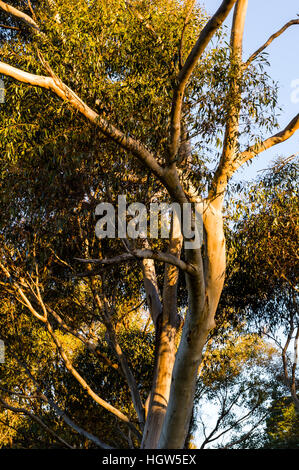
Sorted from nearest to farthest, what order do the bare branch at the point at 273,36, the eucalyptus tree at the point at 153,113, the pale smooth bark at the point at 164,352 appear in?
the eucalyptus tree at the point at 153,113
the bare branch at the point at 273,36
the pale smooth bark at the point at 164,352

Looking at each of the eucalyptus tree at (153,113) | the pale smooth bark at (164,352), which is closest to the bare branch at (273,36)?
the eucalyptus tree at (153,113)

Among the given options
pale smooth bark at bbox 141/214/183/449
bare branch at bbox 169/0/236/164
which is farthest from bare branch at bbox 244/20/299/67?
pale smooth bark at bbox 141/214/183/449

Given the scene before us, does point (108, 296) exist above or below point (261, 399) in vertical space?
above

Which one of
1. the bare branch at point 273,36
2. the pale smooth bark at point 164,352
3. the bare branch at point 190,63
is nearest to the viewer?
the bare branch at point 190,63

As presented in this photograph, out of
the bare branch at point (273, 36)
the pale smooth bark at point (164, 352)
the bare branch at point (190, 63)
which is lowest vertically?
the pale smooth bark at point (164, 352)

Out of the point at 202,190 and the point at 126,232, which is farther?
the point at 126,232

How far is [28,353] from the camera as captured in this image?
45.7 ft

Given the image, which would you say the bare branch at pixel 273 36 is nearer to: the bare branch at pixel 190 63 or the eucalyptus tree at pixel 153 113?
the eucalyptus tree at pixel 153 113

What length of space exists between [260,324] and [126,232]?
5.13 metres

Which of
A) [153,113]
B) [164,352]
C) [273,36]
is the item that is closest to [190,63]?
[153,113]

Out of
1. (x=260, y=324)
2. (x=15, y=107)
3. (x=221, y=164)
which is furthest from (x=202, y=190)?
(x=260, y=324)

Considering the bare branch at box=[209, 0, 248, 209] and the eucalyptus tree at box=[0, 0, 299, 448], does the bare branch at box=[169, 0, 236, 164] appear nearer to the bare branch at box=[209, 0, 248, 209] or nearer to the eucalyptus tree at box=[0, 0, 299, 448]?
the eucalyptus tree at box=[0, 0, 299, 448]

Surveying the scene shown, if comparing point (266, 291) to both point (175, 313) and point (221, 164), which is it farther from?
point (221, 164)

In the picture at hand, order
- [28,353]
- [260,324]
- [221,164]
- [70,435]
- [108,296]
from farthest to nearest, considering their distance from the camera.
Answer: [70,435]
[28,353]
[260,324]
[108,296]
[221,164]
